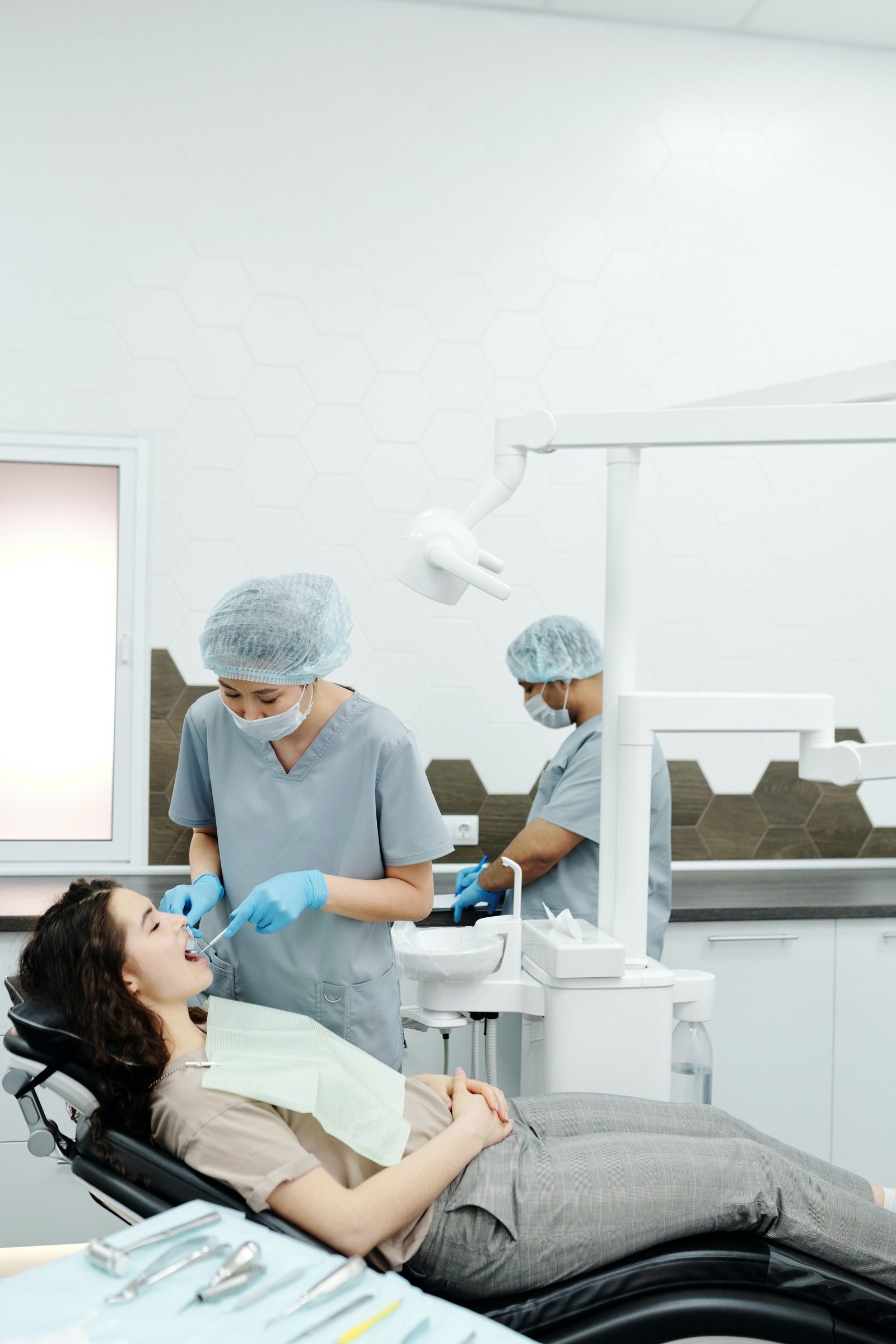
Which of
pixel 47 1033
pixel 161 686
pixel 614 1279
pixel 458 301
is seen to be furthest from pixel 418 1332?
pixel 458 301

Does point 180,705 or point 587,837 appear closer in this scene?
point 587,837

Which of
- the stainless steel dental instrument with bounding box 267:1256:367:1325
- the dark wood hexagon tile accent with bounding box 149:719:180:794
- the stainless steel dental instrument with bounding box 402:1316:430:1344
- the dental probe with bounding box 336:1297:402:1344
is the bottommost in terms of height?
Answer: the stainless steel dental instrument with bounding box 402:1316:430:1344

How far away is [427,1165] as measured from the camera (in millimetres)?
1332

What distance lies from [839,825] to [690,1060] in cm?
139

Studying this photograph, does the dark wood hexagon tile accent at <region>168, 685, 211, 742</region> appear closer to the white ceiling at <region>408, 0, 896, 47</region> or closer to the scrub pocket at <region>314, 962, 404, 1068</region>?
the scrub pocket at <region>314, 962, 404, 1068</region>

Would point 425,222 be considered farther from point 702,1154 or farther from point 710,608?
point 702,1154

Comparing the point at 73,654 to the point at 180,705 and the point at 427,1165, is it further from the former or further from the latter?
the point at 427,1165

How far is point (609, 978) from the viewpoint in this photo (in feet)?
5.35

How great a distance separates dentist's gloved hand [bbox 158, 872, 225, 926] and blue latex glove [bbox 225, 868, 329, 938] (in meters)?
0.13

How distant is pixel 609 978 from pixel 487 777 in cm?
126

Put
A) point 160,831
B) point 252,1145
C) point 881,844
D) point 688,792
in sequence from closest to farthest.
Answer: point 252,1145
point 160,831
point 688,792
point 881,844

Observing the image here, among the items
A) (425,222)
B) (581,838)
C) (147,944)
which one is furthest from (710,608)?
(147,944)

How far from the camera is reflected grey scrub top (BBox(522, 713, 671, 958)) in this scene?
2.14m

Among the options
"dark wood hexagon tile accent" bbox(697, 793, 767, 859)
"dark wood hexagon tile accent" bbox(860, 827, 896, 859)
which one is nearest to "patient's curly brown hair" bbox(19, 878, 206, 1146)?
"dark wood hexagon tile accent" bbox(697, 793, 767, 859)
